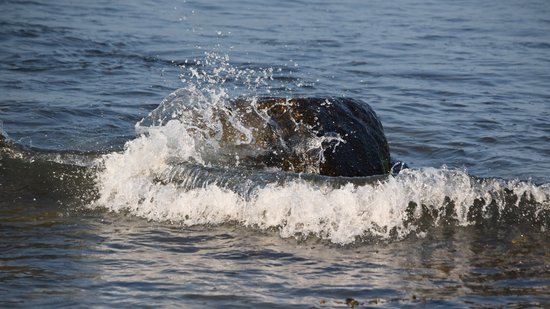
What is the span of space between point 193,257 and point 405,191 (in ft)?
6.53

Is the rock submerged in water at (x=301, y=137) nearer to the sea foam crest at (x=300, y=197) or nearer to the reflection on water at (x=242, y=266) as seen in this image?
the sea foam crest at (x=300, y=197)

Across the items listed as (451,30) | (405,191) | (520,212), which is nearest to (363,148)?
(405,191)

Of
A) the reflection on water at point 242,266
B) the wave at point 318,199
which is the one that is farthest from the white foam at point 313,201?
the reflection on water at point 242,266

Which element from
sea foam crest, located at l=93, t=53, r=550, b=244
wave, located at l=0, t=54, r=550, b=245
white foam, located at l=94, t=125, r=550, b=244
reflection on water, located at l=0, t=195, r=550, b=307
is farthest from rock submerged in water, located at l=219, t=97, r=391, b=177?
reflection on water, located at l=0, t=195, r=550, b=307

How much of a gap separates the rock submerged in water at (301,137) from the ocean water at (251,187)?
7 cm

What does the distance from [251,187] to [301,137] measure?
2.38 feet

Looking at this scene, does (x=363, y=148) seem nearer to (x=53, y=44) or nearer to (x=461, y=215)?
(x=461, y=215)

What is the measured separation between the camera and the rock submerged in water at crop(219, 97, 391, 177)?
25.3ft

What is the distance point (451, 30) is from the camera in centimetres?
1667

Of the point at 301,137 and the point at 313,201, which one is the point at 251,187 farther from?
the point at 301,137

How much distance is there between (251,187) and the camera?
287 inches

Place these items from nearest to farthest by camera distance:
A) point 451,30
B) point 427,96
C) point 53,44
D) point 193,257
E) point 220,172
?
point 193,257, point 220,172, point 427,96, point 53,44, point 451,30

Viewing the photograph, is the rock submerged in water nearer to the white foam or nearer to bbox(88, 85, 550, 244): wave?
bbox(88, 85, 550, 244): wave

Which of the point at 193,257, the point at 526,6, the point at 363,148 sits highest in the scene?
the point at 526,6
